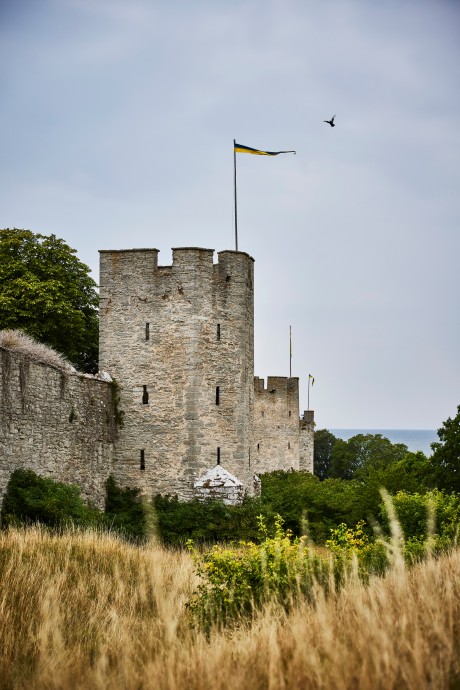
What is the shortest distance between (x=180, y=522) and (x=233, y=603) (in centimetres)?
1368

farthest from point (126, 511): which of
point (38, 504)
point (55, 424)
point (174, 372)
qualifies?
point (38, 504)

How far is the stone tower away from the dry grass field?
14.0m

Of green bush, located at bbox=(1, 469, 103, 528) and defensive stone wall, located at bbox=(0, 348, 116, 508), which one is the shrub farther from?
green bush, located at bbox=(1, 469, 103, 528)

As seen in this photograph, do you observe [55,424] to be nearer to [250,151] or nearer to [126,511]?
[126,511]

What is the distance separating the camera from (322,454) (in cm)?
9256

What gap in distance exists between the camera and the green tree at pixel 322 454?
3583 inches

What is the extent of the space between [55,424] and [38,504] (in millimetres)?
2778

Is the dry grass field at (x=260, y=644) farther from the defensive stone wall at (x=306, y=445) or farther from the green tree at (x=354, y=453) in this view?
the green tree at (x=354, y=453)

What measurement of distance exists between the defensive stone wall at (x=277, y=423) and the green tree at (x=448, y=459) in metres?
12.6

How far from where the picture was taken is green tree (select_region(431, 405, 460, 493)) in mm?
33219

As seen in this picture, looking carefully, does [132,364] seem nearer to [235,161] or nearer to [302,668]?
[235,161]

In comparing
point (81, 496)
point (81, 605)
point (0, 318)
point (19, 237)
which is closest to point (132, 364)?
point (81, 496)

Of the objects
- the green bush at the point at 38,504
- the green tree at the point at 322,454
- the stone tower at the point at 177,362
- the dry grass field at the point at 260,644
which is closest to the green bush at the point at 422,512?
the stone tower at the point at 177,362

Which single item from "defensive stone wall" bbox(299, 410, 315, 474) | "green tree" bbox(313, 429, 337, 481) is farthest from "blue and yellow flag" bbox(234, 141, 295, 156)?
"green tree" bbox(313, 429, 337, 481)
